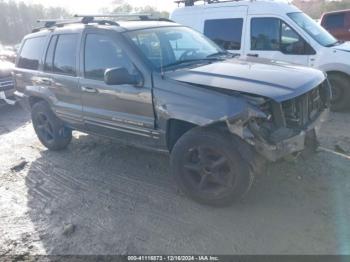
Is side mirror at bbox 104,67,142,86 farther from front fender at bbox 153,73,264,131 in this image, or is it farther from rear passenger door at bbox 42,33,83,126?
rear passenger door at bbox 42,33,83,126

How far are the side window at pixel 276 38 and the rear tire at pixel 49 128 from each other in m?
3.96

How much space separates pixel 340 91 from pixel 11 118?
22.4 ft

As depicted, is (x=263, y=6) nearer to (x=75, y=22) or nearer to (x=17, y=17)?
(x=75, y=22)

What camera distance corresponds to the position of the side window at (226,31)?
23.3 ft

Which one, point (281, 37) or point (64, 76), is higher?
point (281, 37)

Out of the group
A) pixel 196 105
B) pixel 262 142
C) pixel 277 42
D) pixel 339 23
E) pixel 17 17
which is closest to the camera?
pixel 262 142

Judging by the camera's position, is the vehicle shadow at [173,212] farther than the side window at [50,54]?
No

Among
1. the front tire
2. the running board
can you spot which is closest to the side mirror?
the front tire

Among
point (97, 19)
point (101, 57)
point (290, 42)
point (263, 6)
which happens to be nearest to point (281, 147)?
point (101, 57)

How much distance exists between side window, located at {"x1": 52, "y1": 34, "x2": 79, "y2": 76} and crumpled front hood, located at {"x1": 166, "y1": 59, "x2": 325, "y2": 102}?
1.62m

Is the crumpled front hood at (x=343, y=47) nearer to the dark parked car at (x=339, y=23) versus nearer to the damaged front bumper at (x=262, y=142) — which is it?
the damaged front bumper at (x=262, y=142)

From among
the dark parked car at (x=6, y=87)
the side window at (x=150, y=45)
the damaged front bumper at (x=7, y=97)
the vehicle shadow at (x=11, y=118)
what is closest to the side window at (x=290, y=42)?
the side window at (x=150, y=45)

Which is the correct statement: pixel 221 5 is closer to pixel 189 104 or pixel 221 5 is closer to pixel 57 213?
pixel 189 104

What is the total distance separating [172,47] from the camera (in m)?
4.33
